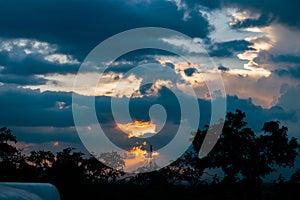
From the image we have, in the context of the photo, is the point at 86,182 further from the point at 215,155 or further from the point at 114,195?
the point at 215,155

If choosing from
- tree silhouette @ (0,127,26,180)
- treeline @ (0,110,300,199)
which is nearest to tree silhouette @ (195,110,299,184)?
treeline @ (0,110,300,199)

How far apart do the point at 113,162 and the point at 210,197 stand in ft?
36.9

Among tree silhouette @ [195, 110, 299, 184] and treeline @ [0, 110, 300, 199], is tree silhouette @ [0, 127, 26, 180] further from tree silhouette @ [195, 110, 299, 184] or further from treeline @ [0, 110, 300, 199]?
tree silhouette @ [195, 110, 299, 184]

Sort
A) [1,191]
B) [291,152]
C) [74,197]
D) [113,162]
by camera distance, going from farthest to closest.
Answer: [113,162]
[291,152]
[74,197]
[1,191]

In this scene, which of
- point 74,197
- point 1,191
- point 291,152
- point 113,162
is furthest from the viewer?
point 113,162

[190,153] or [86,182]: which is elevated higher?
[190,153]

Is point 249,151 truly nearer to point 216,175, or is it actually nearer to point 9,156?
point 216,175

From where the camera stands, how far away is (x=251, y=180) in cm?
3056

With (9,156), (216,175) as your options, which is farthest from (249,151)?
(9,156)

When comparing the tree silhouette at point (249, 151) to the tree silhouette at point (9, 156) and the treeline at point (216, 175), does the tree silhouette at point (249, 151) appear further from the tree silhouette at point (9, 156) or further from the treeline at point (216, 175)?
the tree silhouette at point (9, 156)

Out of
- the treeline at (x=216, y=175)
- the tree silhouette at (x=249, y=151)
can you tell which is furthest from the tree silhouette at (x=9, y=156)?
the tree silhouette at (x=249, y=151)

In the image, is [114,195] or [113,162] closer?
[114,195]

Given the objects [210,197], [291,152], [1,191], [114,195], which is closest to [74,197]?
[114,195]

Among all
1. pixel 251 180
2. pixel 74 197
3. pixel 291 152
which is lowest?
pixel 74 197
